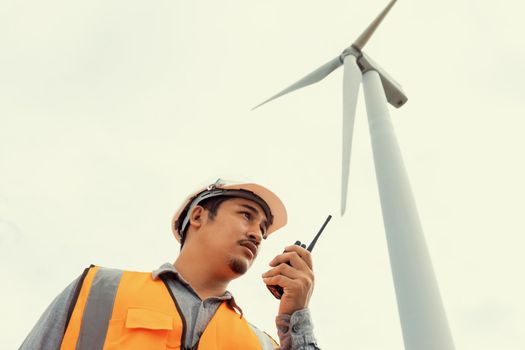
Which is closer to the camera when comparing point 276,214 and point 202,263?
point 202,263

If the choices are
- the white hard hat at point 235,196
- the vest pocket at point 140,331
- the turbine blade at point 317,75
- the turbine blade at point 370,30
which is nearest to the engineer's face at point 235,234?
the white hard hat at point 235,196

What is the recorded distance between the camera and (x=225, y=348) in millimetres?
3215

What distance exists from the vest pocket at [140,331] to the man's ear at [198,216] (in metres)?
1.21

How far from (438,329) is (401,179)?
2941mm

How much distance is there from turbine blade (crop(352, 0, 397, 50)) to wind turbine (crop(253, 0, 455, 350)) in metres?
1.62

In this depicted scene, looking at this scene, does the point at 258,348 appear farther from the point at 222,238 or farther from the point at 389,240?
the point at 389,240

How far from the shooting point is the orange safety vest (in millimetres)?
2922

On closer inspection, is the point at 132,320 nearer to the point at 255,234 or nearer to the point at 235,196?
the point at 255,234

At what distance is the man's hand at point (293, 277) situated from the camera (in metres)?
3.26

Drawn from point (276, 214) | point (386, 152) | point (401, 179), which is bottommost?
point (276, 214)

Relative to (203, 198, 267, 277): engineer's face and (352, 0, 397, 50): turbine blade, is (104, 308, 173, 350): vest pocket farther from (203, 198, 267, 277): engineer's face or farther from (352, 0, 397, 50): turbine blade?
(352, 0, 397, 50): turbine blade

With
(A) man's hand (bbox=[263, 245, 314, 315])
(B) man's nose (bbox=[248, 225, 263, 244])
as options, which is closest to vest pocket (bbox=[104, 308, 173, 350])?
(A) man's hand (bbox=[263, 245, 314, 315])

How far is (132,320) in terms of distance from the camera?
3.03m

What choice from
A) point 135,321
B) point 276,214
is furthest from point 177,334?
point 276,214
